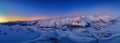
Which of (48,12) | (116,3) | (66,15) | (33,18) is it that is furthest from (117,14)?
(33,18)

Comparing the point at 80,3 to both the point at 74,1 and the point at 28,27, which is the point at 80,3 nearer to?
the point at 74,1

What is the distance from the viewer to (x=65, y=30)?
2609mm

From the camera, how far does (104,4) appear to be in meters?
2.66

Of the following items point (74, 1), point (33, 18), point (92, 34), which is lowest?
point (92, 34)

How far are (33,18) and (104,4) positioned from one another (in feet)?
2.68

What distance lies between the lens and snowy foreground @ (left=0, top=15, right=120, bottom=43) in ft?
8.43

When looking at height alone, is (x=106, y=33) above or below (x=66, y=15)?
below

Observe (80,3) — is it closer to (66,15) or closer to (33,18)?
(66,15)

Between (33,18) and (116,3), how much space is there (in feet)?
3.13

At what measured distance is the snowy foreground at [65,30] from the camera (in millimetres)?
2568

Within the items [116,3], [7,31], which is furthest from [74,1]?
[7,31]

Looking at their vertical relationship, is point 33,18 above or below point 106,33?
above

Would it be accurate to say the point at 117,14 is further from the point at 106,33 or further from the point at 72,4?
the point at 72,4

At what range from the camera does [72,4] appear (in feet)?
8.65
